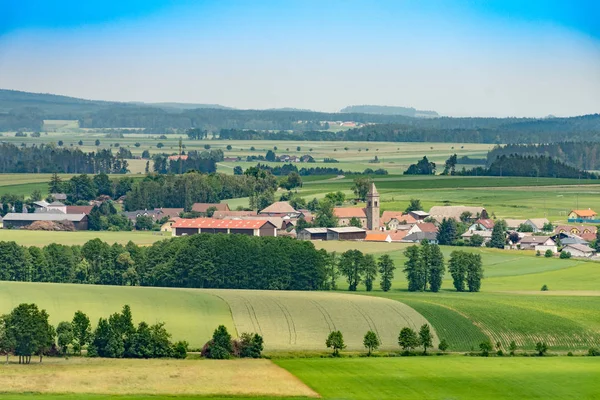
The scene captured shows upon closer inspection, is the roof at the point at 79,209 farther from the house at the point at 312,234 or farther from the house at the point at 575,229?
the house at the point at 575,229

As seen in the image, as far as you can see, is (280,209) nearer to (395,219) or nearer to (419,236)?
(395,219)

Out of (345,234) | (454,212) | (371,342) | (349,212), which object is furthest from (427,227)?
(371,342)

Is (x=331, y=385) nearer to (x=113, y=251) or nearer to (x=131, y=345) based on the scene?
(x=131, y=345)

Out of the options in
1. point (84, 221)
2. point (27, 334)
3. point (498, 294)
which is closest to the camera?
point (27, 334)

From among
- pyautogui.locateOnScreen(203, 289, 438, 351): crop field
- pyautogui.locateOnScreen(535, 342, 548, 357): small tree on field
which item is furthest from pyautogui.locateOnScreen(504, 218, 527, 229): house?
pyautogui.locateOnScreen(535, 342, 548, 357): small tree on field

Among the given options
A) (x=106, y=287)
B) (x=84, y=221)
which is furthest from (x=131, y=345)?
(x=84, y=221)

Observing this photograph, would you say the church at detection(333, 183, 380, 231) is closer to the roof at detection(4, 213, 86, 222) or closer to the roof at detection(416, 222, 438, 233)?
the roof at detection(416, 222, 438, 233)
